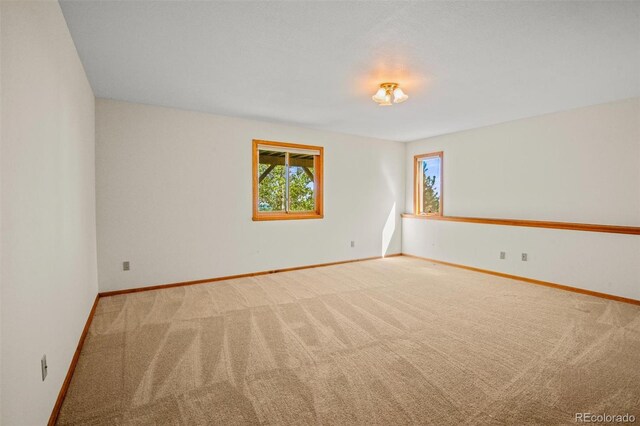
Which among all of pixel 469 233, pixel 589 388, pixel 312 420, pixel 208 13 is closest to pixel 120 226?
pixel 208 13

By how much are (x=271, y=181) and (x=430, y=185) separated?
10.9ft

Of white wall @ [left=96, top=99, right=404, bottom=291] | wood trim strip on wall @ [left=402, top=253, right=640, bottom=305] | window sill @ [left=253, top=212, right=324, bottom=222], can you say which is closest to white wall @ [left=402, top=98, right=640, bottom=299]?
wood trim strip on wall @ [left=402, top=253, right=640, bottom=305]

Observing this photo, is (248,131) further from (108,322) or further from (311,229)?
(108,322)

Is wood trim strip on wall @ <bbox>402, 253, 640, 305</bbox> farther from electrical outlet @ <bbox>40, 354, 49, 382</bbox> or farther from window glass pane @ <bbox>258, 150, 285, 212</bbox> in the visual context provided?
electrical outlet @ <bbox>40, 354, 49, 382</bbox>

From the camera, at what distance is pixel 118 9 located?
198cm

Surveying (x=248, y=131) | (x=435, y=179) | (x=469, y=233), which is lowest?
(x=469, y=233)

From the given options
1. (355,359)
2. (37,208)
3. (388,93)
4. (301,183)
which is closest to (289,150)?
(301,183)

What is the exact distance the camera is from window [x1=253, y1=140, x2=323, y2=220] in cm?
491

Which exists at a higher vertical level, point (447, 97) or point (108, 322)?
point (447, 97)

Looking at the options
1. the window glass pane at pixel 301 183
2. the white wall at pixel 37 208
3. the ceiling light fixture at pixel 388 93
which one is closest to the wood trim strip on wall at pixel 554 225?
the window glass pane at pixel 301 183

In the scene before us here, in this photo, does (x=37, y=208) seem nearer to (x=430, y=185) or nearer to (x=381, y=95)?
(x=381, y=95)

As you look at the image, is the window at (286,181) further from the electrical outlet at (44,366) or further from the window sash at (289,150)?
the electrical outlet at (44,366)

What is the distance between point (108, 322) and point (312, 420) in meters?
2.41

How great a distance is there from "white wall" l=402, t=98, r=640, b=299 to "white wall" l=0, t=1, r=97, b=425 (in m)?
5.35
